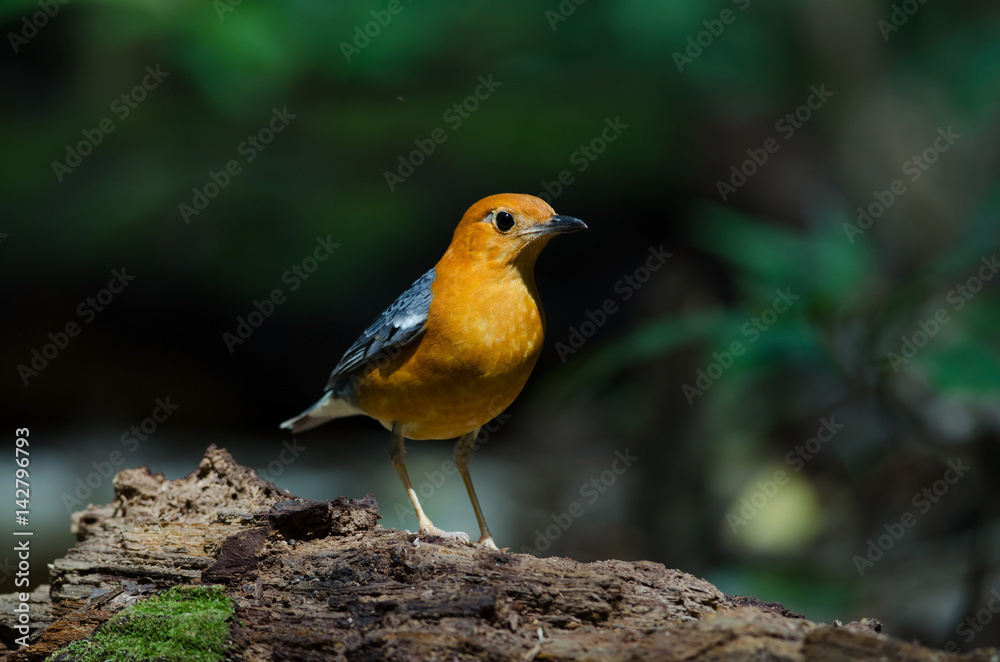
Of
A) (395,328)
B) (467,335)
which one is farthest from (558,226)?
(395,328)

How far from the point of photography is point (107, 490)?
10852mm

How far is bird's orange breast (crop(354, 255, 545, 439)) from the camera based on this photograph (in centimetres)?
484

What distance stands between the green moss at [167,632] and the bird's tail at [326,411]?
2048mm

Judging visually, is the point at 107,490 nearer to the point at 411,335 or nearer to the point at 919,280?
the point at 411,335

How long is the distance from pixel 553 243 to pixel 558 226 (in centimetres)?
797

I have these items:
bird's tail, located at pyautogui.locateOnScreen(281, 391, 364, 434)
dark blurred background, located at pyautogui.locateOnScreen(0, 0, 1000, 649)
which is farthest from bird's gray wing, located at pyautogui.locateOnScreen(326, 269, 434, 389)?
dark blurred background, located at pyautogui.locateOnScreen(0, 0, 1000, 649)

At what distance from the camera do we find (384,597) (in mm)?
3570

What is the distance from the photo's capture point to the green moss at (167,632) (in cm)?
362

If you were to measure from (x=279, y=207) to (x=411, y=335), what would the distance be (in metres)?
6.19

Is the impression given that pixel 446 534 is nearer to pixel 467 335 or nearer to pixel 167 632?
pixel 467 335

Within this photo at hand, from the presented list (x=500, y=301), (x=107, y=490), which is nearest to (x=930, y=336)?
(x=500, y=301)

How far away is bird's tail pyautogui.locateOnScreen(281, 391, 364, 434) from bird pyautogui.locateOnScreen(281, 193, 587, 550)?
48cm

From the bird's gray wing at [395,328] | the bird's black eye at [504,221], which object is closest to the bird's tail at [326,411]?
the bird's gray wing at [395,328]

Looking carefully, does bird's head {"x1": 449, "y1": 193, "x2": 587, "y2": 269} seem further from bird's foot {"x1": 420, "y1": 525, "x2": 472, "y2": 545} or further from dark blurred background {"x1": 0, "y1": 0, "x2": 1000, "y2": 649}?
dark blurred background {"x1": 0, "y1": 0, "x2": 1000, "y2": 649}
